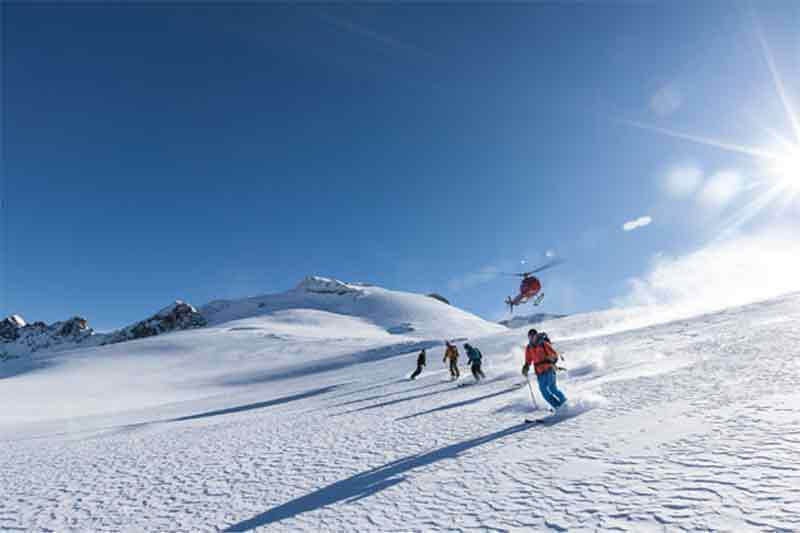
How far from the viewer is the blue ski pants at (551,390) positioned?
979 centimetres

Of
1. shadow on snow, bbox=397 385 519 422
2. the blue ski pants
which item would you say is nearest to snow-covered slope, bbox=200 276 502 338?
shadow on snow, bbox=397 385 519 422

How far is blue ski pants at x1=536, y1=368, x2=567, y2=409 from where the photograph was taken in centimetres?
979

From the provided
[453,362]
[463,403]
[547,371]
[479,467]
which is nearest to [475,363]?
[453,362]

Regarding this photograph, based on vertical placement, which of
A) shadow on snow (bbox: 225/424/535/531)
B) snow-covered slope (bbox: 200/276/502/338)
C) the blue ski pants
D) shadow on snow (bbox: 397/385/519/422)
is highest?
snow-covered slope (bbox: 200/276/502/338)

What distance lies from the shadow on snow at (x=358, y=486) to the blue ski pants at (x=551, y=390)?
2.06 m

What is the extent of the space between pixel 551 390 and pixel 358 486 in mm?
5264

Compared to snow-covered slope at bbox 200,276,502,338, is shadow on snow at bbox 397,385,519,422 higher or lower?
lower

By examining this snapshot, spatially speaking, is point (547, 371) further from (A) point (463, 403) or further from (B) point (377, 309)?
(B) point (377, 309)

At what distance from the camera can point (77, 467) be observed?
10234 mm

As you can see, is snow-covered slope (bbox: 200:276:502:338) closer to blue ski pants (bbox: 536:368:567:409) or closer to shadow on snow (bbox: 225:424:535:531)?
blue ski pants (bbox: 536:368:567:409)

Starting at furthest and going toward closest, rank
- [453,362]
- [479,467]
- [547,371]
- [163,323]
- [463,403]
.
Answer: [163,323] → [453,362] → [463,403] → [547,371] → [479,467]

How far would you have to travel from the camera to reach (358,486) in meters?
6.67

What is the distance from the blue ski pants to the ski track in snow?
72 centimetres

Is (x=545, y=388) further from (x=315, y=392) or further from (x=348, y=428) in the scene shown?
(x=315, y=392)
